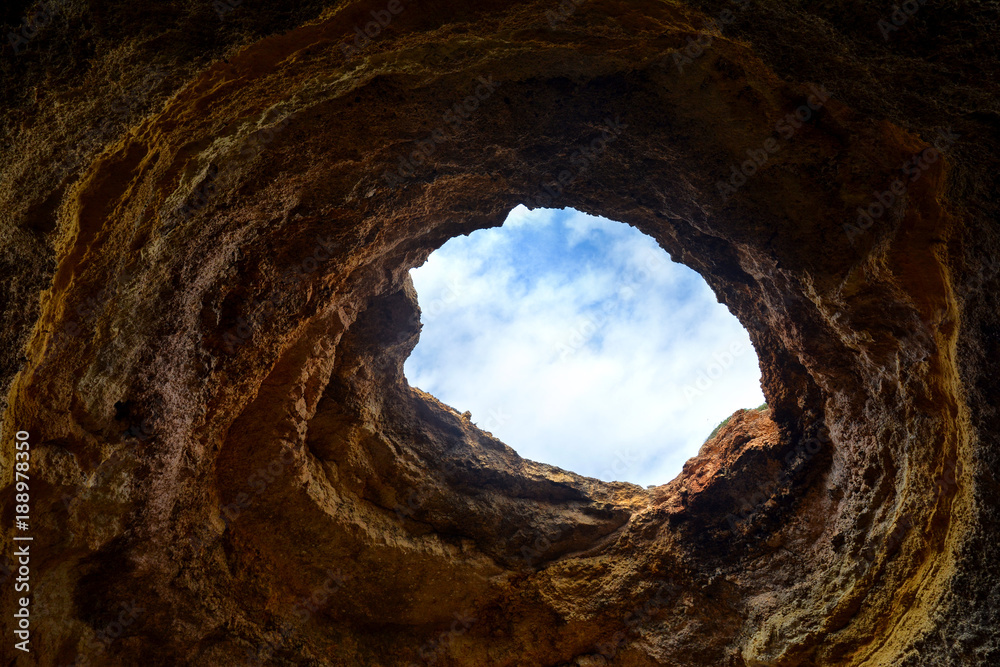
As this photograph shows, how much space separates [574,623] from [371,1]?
7.21 metres

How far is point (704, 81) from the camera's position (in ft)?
15.9

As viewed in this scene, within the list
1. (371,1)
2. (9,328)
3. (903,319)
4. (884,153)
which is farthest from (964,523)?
(9,328)


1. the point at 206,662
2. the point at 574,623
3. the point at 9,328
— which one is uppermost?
the point at 9,328

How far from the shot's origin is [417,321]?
8.54m

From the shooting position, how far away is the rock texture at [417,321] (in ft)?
11.3

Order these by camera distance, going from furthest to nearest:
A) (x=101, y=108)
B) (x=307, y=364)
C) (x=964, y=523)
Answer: (x=307, y=364)
(x=964, y=523)
(x=101, y=108)

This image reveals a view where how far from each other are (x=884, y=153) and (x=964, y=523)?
3.22 m

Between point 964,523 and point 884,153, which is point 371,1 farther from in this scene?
point 964,523

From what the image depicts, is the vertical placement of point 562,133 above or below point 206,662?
above

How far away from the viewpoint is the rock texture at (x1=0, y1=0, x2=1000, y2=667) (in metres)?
3.44

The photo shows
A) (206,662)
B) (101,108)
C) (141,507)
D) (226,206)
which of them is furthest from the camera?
(206,662)

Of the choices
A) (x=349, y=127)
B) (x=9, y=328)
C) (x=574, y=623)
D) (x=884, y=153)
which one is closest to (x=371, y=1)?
(x=349, y=127)

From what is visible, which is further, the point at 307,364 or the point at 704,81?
the point at 307,364

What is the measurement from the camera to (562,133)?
18.9 feet
